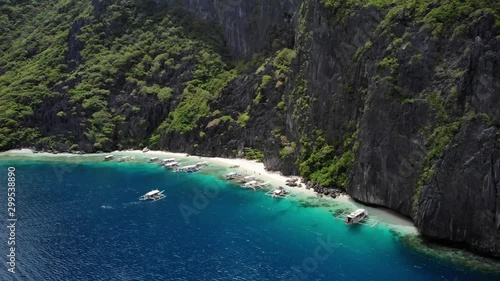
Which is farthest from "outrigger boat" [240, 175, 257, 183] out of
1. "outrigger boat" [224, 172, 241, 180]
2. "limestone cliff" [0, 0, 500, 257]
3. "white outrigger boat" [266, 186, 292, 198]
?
"white outrigger boat" [266, 186, 292, 198]

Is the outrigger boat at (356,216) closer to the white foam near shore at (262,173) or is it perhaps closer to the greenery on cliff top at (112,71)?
the white foam near shore at (262,173)

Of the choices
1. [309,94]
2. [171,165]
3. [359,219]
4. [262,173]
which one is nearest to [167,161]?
[171,165]

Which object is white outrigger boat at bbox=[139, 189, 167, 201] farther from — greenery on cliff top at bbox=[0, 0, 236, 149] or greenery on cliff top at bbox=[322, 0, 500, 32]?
greenery on cliff top at bbox=[322, 0, 500, 32]

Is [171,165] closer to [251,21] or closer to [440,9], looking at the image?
[251,21]

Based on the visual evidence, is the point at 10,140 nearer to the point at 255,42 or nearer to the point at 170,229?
the point at 255,42

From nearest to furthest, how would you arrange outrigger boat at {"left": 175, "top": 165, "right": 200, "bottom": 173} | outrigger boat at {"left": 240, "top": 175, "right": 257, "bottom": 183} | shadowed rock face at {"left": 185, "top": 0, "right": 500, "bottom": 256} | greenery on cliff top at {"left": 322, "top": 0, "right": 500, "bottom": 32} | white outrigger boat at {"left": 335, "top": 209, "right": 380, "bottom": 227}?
shadowed rock face at {"left": 185, "top": 0, "right": 500, "bottom": 256} → greenery on cliff top at {"left": 322, "top": 0, "right": 500, "bottom": 32} → white outrigger boat at {"left": 335, "top": 209, "right": 380, "bottom": 227} → outrigger boat at {"left": 240, "top": 175, "right": 257, "bottom": 183} → outrigger boat at {"left": 175, "top": 165, "right": 200, "bottom": 173}

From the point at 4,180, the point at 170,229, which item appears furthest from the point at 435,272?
the point at 4,180

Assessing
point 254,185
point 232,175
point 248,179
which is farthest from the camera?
point 232,175
